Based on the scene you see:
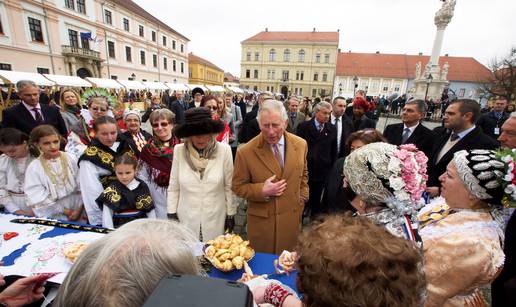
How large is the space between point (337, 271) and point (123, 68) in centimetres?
4051

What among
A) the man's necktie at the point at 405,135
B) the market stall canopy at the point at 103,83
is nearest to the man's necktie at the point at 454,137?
the man's necktie at the point at 405,135

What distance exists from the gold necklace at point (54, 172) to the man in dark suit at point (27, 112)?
8.24ft

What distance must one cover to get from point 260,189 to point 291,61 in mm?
58414

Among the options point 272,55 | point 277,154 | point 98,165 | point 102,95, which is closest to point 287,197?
point 277,154

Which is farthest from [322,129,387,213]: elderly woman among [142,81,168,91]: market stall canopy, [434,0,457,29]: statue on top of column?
[434,0,457,29]: statue on top of column

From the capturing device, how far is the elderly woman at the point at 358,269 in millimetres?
685

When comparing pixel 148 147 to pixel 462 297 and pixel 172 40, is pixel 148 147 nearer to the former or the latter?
pixel 462 297

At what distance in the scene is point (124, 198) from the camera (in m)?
2.42

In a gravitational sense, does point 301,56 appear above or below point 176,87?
above

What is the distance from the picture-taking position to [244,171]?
239 cm

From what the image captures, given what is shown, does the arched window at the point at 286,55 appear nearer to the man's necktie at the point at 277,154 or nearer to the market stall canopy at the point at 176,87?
Answer: the market stall canopy at the point at 176,87

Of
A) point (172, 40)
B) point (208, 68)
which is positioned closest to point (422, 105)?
point (172, 40)

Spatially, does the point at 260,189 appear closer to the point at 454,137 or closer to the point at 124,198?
the point at 124,198

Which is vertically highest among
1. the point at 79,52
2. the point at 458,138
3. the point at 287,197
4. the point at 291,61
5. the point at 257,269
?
the point at 291,61
